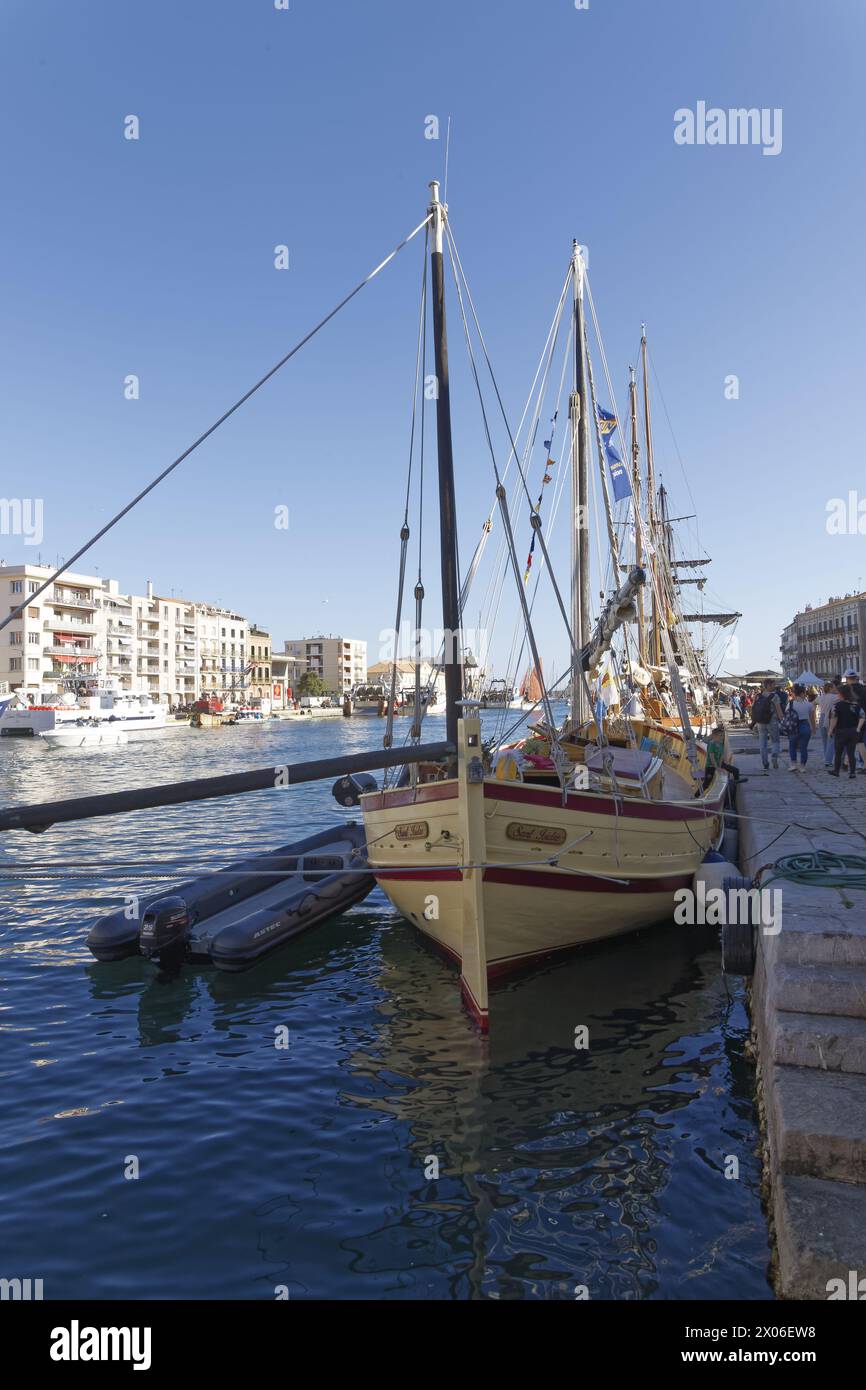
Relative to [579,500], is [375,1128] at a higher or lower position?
lower

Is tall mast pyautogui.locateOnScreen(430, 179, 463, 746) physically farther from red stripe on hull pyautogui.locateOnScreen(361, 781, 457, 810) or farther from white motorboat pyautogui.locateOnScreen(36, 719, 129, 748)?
white motorboat pyautogui.locateOnScreen(36, 719, 129, 748)

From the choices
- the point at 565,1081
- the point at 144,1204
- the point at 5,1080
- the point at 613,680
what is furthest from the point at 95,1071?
the point at 613,680

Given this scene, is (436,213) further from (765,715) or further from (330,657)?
(330,657)

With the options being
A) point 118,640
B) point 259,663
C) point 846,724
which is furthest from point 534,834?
point 259,663

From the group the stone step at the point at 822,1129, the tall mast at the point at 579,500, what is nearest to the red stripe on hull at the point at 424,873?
the stone step at the point at 822,1129

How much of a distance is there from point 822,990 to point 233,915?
9.23 metres

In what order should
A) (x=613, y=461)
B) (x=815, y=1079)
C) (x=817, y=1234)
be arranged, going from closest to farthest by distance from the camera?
(x=817, y=1234)
(x=815, y=1079)
(x=613, y=461)

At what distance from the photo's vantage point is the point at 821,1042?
5410 mm

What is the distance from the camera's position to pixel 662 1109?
7215mm

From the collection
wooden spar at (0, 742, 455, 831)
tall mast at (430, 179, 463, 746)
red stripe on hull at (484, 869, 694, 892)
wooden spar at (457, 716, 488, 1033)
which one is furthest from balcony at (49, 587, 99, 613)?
wooden spar at (0, 742, 455, 831)

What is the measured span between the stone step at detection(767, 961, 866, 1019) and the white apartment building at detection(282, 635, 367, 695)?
178652 millimetres
